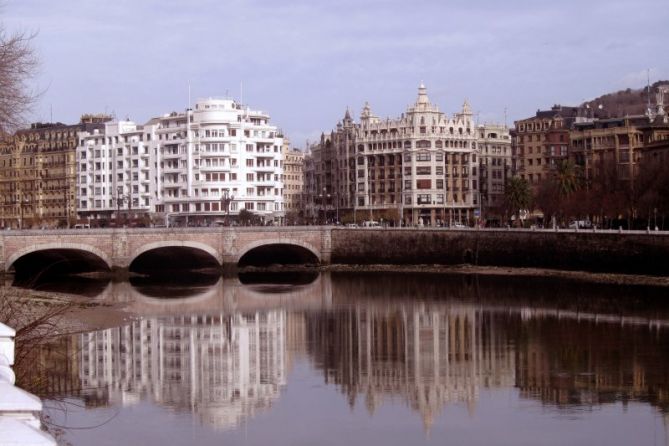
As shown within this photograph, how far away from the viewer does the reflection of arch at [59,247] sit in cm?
8362

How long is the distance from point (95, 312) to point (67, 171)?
3603 inches

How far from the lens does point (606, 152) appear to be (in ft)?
398

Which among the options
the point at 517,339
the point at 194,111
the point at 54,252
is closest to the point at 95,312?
the point at 517,339

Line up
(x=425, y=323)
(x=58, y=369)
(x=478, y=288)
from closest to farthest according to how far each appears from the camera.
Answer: (x=58, y=369) < (x=425, y=323) < (x=478, y=288)

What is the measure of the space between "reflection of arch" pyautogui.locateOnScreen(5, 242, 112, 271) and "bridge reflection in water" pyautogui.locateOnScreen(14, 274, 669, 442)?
20075mm

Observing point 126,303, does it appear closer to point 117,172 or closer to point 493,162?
point 117,172

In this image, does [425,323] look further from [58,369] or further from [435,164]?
[435,164]

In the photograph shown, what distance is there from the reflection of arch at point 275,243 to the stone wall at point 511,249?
6.85 feet

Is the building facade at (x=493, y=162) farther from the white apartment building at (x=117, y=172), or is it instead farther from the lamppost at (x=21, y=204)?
the lamppost at (x=21, y=204)

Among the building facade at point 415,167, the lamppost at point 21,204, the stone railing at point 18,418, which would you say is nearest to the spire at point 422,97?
the building facade at point 415,167

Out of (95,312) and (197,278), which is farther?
(197,278)

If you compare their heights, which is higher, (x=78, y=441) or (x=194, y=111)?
(x=194, y=111)

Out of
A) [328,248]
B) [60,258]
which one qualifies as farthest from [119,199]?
[328,248]

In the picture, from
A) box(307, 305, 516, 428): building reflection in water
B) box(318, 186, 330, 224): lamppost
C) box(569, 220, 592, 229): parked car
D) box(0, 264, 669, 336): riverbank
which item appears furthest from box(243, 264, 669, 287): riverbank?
box(318, 186, 330, 224): lamppost
